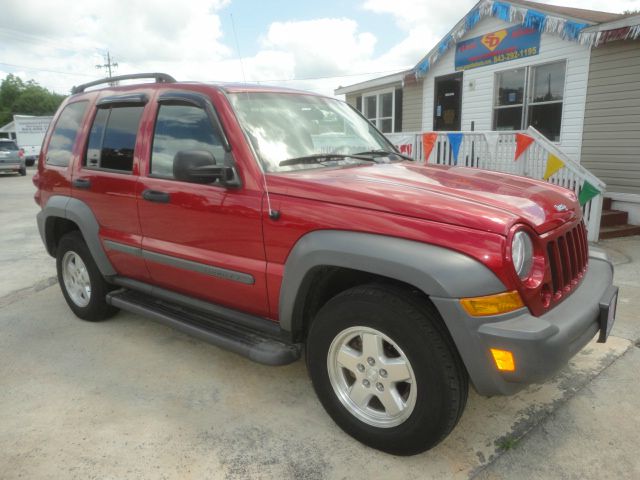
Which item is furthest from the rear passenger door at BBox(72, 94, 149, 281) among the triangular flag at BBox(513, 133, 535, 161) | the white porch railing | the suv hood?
the triangular flag at BBox(513, 133, 535, 161)

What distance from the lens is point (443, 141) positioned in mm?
8711

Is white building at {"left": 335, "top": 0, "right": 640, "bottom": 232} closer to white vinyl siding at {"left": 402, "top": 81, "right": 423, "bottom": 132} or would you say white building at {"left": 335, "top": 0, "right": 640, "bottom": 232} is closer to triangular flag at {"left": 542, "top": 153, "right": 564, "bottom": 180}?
white vinyl siding at {"left": 402, "top": 81, "right": 423, "bottom": 132}

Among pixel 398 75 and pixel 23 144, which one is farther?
pixel 23 144

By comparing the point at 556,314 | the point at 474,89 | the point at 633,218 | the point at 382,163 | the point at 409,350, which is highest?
the point at 474,89

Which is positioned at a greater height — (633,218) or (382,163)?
(382,163)

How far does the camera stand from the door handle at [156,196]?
3.12 metres

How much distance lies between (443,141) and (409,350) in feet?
23.4

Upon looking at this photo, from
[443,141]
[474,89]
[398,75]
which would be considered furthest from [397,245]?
[398,75]

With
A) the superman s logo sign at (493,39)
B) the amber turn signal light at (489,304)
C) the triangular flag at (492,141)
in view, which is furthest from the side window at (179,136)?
the superman s logo sign at (493,39)

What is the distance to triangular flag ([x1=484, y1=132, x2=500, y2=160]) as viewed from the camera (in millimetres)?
7792

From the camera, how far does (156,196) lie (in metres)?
3.17

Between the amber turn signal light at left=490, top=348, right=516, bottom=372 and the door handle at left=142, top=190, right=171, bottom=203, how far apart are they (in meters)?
2.14

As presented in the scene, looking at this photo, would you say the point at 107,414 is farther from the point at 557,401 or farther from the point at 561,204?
the point at 561,204

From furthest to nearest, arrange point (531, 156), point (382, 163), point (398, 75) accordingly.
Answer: point (398, 75) < point (531, 156) < point (382, 163)
